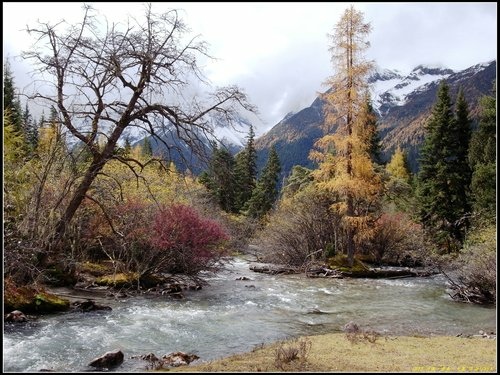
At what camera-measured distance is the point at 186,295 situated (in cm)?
1645

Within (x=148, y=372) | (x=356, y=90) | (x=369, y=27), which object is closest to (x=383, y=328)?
(x=148, y=372)

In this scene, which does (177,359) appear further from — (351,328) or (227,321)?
(351,328)

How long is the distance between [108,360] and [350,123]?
19.4 metres

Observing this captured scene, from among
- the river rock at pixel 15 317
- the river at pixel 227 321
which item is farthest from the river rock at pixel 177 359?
the river rock at pixel 15 317

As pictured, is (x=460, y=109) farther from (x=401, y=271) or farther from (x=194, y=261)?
(x=194, y=261)

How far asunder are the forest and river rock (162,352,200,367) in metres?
3.60

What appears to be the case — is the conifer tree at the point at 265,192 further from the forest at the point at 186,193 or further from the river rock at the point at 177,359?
the river rock at the point at 177,359

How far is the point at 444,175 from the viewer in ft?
108

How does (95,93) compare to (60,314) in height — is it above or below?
above

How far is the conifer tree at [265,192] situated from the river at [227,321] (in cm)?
3372

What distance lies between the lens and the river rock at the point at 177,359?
8375mm

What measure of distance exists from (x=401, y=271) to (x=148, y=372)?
778 inches

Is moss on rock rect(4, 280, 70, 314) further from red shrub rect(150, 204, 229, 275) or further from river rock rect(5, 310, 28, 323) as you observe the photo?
red shrub rect(150, 204, 229, 275)

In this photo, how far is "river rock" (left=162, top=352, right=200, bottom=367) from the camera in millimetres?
8375
